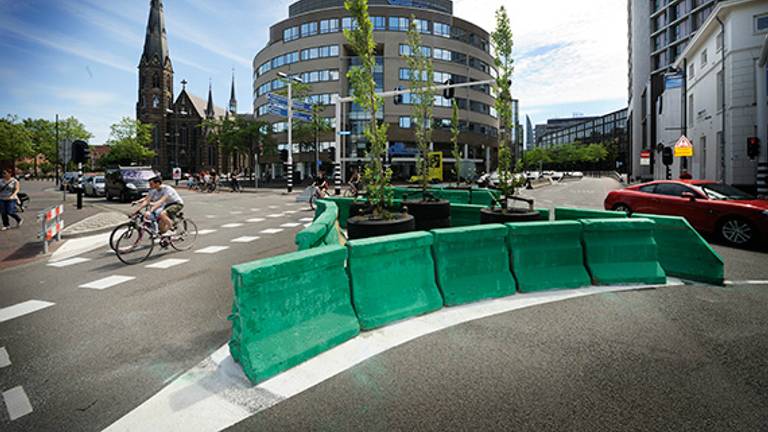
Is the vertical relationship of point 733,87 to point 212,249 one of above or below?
above

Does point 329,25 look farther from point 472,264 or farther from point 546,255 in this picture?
point 472,264

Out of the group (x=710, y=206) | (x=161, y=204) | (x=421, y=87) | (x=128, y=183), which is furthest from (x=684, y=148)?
(x=128, y=183)

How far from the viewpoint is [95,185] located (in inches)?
1205

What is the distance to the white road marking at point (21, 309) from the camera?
5.07 metres

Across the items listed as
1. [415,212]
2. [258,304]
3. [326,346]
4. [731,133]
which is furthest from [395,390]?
[731,133]

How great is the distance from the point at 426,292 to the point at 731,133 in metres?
27.8

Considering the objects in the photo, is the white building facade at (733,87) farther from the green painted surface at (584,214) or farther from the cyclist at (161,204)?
the cyclist at (161,204)

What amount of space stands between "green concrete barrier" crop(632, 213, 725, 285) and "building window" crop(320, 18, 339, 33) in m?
59.3

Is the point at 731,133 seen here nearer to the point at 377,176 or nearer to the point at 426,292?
the point at 377,176

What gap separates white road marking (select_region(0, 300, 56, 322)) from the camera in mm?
5074

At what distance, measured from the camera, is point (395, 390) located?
311 centimetres

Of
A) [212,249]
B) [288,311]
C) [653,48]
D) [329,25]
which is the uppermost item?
[329,25]

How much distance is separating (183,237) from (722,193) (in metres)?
12.5

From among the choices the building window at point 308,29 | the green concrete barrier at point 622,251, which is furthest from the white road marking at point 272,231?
the building window at point 308,29
